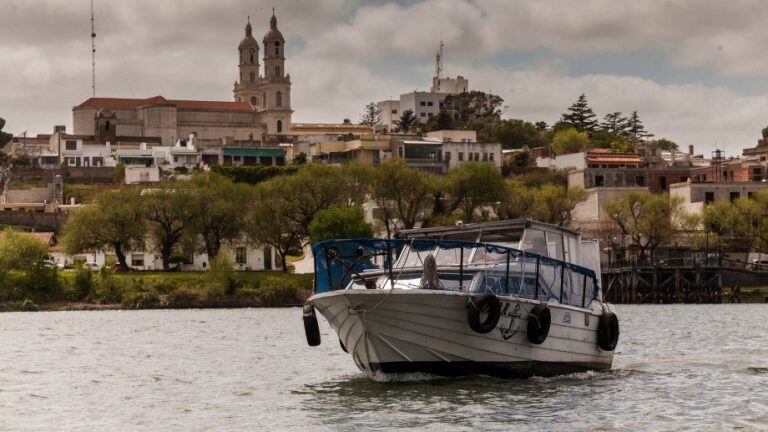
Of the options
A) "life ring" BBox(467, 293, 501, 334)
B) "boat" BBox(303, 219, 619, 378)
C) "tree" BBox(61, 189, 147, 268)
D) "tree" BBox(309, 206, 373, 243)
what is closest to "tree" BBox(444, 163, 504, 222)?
"tree" BBox(309, 206, 373, 243)

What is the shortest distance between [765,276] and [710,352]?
221 feet

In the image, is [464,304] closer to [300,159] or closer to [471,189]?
[471,189]

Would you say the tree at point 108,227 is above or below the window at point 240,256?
above

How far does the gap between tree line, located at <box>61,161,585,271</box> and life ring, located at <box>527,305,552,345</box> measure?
70897 millimetres

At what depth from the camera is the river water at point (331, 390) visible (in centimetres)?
3381

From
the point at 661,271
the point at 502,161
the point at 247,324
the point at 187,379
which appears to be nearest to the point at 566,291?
the point at 187,379

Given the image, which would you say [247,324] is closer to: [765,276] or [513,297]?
[513,297]

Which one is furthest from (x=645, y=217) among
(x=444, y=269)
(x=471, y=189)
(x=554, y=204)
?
(x=444, y=269)

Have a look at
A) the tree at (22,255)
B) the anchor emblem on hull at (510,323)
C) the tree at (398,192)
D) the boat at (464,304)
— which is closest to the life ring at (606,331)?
the boat at (464,304)

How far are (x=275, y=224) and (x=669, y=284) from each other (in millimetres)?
31145

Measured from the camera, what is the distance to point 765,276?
117375 millimetres

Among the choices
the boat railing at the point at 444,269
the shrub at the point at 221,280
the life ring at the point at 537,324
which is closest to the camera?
the boat railing at the point at 444,269

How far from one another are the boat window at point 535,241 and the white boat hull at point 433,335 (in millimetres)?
2574

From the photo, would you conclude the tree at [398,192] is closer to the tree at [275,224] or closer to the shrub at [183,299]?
the tree at [275,224]
